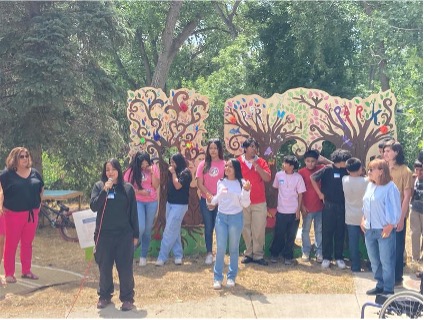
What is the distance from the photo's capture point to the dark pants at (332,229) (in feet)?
29.1

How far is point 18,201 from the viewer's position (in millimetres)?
7996

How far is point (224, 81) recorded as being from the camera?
19.5 metres

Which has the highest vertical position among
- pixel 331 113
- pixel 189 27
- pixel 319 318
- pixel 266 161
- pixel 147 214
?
pixel 189 27

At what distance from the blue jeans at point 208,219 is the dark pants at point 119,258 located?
2336mm

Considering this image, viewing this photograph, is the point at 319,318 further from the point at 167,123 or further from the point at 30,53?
the point at 30,53

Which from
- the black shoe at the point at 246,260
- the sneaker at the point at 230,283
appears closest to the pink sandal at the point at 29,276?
the sneaker at the point at 230,283

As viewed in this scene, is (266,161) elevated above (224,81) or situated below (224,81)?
below

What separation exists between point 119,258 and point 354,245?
3.29 meters

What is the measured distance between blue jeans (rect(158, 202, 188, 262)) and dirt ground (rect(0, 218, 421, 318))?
0.18m

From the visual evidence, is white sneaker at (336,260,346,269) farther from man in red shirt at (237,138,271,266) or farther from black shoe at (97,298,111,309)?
black shoe at (97,298,111,309)

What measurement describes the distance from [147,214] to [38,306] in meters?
2.23

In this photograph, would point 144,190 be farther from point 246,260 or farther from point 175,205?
point 246,260

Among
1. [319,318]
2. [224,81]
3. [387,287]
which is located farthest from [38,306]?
[224,81]

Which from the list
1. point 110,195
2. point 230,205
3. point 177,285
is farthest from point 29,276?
point 230,205
